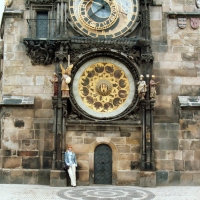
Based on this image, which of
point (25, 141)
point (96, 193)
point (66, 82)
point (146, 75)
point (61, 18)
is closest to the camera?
point (96, 193)

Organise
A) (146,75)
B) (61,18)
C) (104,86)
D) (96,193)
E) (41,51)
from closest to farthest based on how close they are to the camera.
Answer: (96,193)
(146,75)
(41,51)
(104,86)
(61,18)

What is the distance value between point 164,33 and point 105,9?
2669 millimetres

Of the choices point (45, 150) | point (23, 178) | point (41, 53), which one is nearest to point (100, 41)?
point (41, 53)

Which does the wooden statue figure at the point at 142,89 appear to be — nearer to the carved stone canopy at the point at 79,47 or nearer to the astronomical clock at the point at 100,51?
the astronomical clock at the point at 100,51

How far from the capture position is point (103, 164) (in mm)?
14875

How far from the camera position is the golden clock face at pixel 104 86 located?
15.2 meters

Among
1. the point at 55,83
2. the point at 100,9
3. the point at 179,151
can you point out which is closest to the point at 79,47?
the point at 55,83

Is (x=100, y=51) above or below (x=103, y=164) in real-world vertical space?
above

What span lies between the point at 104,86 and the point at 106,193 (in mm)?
4593

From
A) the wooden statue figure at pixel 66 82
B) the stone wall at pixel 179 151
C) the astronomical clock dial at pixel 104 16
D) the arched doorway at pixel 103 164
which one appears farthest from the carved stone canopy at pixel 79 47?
the arched doorway at pixel 103 164

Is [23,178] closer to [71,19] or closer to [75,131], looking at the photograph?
[75,131]

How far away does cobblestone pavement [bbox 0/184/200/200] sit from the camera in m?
11.5

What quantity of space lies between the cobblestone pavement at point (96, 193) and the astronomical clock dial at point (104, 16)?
6.22 meters

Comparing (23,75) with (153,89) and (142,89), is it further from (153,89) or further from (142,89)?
(153,89)
